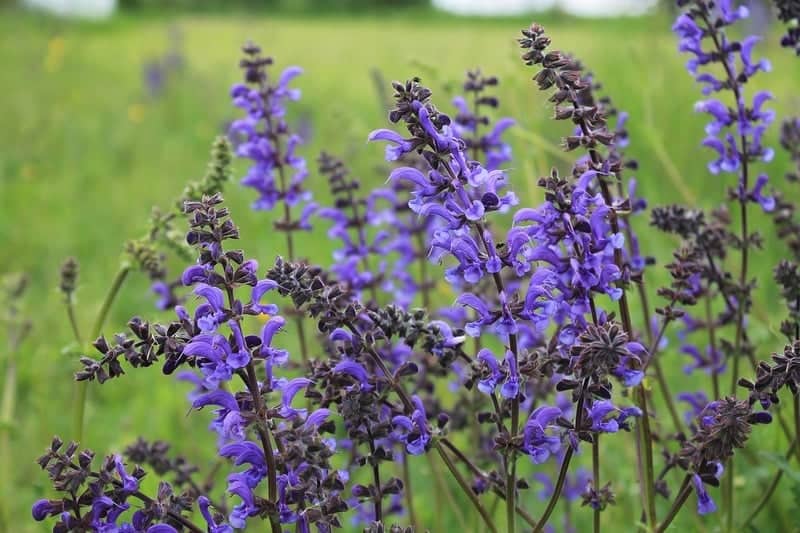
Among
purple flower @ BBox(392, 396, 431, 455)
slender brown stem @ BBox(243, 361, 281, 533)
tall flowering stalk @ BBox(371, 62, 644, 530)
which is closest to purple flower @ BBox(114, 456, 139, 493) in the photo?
slender brown stem @ BBox(243, 361, 281, 533)

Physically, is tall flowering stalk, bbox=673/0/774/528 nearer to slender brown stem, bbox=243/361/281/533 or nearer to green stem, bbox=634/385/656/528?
green stem, bbox=634/385/656/528

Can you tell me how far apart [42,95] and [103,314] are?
7245mm

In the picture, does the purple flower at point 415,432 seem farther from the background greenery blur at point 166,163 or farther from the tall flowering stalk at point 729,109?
the tall flowering stalk at point 729,109

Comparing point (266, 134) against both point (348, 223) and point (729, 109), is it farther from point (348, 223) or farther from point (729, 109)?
point (729, 109)

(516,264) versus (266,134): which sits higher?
(266,134)

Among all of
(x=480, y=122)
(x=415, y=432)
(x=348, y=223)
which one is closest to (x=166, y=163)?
(x=348, y=223)

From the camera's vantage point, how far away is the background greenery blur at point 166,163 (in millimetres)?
2990

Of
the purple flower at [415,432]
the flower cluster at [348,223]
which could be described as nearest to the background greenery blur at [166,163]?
the flower cluster at [348,223]

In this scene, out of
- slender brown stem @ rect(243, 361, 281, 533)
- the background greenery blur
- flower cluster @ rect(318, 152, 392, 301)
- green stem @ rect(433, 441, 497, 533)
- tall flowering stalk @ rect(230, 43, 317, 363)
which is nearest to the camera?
slender brown stem @ rect(243, 361, 281, 533)

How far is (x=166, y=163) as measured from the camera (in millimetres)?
6988

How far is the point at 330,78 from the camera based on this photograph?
11539mm

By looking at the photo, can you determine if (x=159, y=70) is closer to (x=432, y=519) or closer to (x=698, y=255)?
(x=432, y=519)

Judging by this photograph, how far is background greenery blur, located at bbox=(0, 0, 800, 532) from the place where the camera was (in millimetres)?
2990

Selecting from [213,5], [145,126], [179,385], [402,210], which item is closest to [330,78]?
[145,126]
